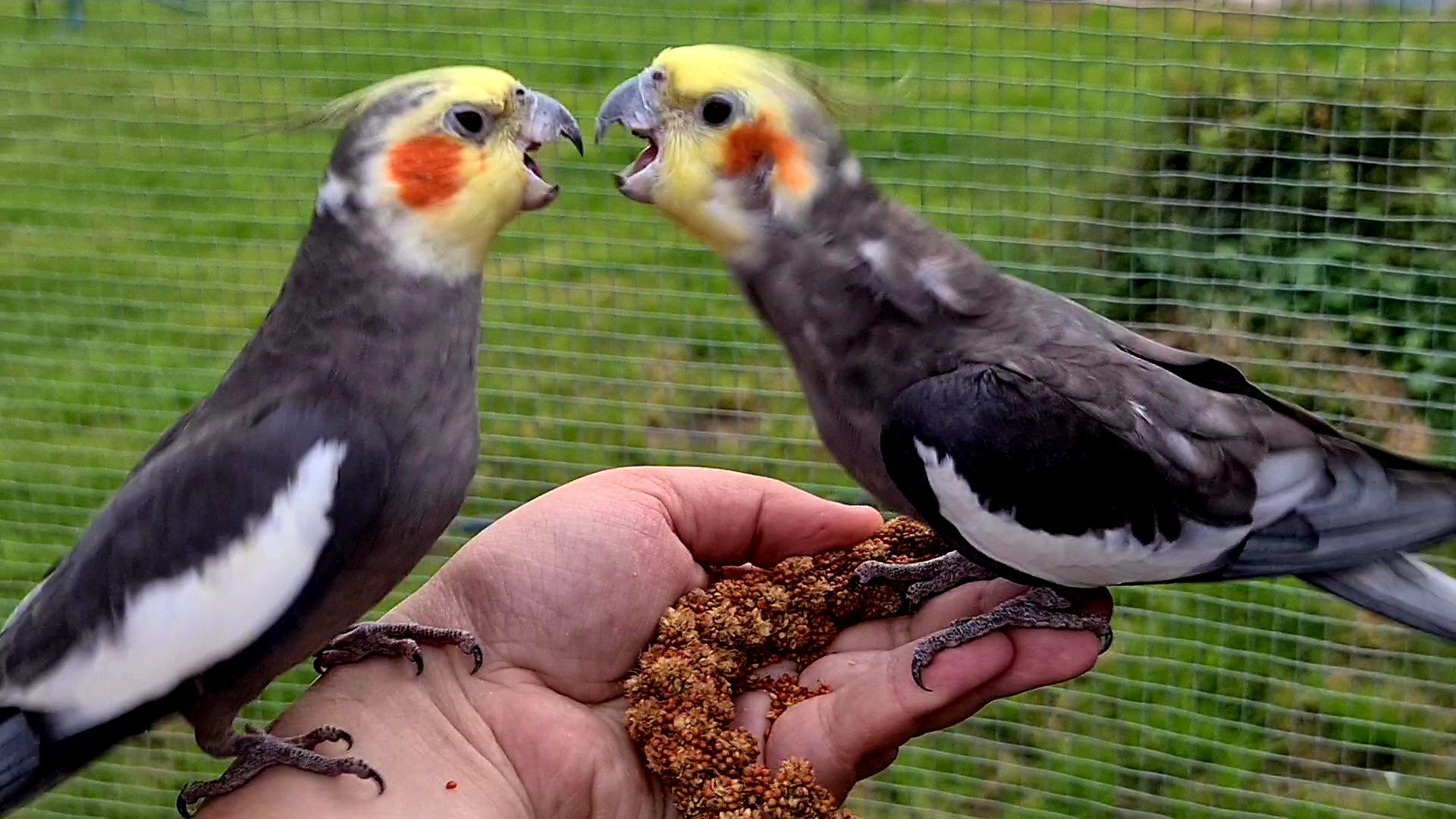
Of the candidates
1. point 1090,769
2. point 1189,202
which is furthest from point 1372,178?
point 1090,769

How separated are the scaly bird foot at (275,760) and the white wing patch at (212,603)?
24 cm

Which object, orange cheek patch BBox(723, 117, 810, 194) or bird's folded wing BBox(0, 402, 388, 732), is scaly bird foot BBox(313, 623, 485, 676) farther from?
orange cheek patch BBox(723, 117, 810, 194)

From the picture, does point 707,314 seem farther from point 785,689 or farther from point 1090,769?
point 785,689

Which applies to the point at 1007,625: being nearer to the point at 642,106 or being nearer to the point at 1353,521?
the point at 1353,521

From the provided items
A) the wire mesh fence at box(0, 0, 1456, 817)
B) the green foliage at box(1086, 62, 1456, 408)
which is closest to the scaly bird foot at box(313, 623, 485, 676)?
the wire mesh fence at box(0, 0, 1456, 817)

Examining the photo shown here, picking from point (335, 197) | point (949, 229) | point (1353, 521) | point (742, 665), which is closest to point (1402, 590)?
point (1353, 521)

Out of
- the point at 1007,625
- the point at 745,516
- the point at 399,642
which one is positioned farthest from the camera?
the point at 745,516

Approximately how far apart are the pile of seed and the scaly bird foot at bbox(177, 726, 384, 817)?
0.44 metres

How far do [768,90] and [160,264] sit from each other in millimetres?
3652

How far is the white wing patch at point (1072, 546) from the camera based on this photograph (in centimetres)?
182

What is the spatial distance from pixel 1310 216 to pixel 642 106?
2.44m

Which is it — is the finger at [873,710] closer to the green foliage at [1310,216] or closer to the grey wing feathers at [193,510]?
the grey wing feathers at [193,510]

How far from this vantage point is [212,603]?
1.81 metres

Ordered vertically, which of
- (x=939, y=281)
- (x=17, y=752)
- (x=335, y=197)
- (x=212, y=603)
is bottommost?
(x=17, y=752)
